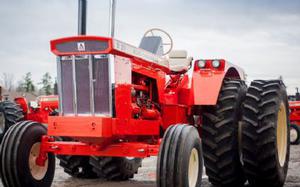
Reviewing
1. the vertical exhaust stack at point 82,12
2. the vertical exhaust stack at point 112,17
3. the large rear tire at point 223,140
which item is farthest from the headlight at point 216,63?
the vertical exhaust stack at point 82,12

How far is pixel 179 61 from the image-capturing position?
798cm

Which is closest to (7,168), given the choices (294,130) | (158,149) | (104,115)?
(104,115)

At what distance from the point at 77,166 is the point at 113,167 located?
0.62 metres

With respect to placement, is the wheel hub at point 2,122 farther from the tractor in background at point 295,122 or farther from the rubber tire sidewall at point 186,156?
the tractor in background at point 295,122

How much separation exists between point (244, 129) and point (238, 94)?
70 cm

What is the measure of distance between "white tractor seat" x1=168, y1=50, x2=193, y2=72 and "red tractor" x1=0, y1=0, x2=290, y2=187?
16 millimetres

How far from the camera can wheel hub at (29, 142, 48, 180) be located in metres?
6.21

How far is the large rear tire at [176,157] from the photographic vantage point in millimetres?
5242

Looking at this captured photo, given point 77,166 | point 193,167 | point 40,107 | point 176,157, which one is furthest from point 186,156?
point 40,107

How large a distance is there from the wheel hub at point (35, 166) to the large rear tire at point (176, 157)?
1755 millimetres

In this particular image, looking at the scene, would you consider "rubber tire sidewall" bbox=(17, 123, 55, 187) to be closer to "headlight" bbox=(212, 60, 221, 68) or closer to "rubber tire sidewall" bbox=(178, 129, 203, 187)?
"rubber tire sidewall" bbox=(178, 129, 203, 187)

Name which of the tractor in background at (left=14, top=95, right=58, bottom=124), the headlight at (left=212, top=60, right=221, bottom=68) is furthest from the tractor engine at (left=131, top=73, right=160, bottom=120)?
the tractor in background at (left=14, top=95, right=58, bottom=124)

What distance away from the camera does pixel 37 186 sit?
6.22m

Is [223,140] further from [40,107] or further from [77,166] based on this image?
[40,107]
